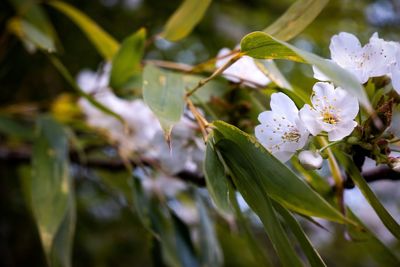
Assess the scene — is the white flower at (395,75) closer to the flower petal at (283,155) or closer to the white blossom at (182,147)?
the flower petal at (283,155)

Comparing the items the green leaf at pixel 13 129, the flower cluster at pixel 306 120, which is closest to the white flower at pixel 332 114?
the flower cluster at pixel 306 120

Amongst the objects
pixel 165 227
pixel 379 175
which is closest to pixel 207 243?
pixel 165 227

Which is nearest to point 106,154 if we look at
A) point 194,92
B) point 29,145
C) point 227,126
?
point 29,145

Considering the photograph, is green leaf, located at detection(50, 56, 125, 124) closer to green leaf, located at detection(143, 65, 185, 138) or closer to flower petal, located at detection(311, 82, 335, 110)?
green leaf, located at detection(143, 65, 185, 138)

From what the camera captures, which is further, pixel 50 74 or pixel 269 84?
pixel 50 74

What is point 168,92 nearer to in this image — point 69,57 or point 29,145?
point 29,145

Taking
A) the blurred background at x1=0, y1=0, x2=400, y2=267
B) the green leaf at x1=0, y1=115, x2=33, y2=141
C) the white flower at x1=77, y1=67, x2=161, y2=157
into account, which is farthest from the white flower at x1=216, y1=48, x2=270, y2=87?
the blurred background at x1=0, y1=0, x2=400, y2=267

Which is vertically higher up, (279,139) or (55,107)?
(55,107)
